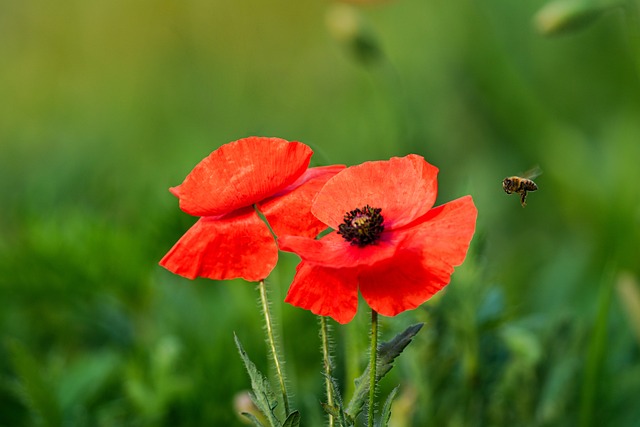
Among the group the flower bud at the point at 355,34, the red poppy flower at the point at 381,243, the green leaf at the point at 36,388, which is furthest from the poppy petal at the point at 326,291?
the flower bud at the point at 355,34

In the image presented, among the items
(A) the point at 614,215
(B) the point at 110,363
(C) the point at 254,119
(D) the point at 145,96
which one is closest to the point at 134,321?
(B) the point at 110,363

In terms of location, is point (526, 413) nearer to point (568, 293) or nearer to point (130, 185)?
point (568, 293)

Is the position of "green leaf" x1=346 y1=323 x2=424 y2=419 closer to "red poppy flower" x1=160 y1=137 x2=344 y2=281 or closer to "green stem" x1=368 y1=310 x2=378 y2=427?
"green stem" x1=368 y1=310 x2=378 y2=427

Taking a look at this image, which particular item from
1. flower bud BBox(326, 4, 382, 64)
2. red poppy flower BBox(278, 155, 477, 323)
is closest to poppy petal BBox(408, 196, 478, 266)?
red poppy flower BBox(278, 155, 477, 323)

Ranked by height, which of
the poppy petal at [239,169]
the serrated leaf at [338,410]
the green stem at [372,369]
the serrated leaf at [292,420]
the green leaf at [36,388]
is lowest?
the green leaf at [36,388]

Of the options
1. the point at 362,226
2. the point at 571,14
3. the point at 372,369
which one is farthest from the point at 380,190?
the point at 571,14

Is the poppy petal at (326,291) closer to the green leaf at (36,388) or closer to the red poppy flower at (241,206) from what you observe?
the red poppy flower at (241,206)
